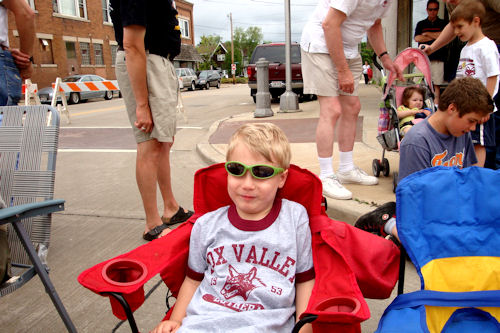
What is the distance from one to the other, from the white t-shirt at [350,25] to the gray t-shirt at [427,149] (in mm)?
1469

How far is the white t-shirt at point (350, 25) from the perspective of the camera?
3709 mm

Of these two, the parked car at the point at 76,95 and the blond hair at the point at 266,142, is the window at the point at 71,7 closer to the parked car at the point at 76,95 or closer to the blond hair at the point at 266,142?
the parked car at the point at 76,95

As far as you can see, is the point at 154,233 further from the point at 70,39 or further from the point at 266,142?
the point at 70,39

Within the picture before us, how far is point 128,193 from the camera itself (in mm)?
4918

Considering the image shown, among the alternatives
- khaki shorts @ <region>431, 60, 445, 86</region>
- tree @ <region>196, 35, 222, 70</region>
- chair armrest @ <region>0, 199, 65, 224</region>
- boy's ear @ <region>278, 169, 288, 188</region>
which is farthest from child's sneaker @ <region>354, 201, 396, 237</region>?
tree @ <region>196, 35, 222, 70</region>

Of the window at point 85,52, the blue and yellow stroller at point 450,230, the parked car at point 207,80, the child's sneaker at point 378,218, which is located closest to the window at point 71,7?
the window at point 85,52

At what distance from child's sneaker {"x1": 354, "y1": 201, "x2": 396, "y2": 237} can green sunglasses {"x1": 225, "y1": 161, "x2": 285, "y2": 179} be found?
446 millimetres

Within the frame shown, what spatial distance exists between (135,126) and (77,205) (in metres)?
1.80

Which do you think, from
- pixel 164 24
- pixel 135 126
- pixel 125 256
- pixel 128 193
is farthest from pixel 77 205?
pixel 125 256

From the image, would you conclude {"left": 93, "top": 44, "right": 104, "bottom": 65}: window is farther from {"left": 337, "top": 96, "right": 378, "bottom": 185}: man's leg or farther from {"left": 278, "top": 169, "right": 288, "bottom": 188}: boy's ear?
{"left": 278, "top": 169, "right": 288, "bottom": 188}: boy's ear

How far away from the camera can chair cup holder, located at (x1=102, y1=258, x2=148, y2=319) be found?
1.58 metres

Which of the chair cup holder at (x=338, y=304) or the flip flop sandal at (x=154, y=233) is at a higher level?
the chair cup holder at (x=338, y=304)

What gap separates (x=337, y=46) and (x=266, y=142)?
214cm

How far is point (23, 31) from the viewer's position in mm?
3066
